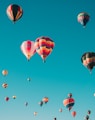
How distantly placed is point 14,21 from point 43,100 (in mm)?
Result: 24557

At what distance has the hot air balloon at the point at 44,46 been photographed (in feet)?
155

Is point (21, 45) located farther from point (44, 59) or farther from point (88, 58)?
point (88, 58)

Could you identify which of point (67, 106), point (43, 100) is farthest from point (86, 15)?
point (43, 100)

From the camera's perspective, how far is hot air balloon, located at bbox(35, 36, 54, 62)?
1859 inches

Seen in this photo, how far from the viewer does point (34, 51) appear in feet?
164

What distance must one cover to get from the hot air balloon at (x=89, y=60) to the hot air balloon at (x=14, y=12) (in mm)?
9042

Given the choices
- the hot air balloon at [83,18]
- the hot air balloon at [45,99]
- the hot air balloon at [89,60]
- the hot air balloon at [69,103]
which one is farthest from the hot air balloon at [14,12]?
the hot air balloon at [45,99]

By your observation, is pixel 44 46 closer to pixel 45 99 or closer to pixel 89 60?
pixel 89 60

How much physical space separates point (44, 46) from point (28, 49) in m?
3.56

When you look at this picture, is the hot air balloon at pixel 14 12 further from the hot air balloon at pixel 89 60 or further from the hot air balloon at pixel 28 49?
the hot air balloon at pixel 89 60

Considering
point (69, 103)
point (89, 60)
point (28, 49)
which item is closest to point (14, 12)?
point (28, 49)

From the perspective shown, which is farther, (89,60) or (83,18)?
(83,18)

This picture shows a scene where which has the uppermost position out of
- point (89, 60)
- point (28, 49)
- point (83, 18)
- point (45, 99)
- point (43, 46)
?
point (83, 18)

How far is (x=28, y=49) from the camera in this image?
50.0 meters
